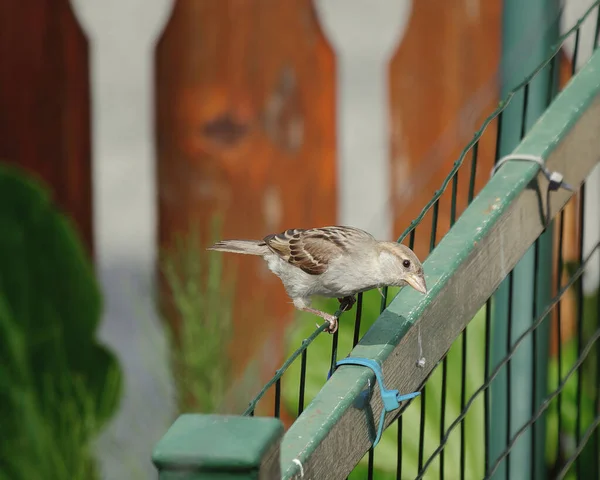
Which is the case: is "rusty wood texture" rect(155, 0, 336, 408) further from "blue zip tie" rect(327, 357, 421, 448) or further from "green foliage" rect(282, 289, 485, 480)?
"blue zip tie" rect(327, 357, 421, 448)

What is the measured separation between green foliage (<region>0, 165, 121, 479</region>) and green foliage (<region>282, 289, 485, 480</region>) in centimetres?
68

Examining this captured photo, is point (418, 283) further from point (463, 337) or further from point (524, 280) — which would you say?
point (524, 280)

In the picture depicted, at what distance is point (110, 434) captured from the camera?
3.88 m

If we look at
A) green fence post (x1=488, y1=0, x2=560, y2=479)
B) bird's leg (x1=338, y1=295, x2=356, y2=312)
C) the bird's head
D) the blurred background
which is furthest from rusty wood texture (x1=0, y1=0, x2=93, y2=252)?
the bird's head

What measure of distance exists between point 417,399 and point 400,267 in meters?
1.53

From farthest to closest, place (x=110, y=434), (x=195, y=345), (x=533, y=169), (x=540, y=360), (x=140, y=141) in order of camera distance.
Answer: (x=140, y=141) → (x=110, y=434) → (x=195, y=345) → (x=540, y=360) → (x=533, y=169)

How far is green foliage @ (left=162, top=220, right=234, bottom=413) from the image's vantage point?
360 cm

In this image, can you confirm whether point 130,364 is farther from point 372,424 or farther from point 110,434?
point 372,424

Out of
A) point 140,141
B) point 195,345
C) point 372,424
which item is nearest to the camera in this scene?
point 372,424

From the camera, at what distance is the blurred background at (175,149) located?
153 inches

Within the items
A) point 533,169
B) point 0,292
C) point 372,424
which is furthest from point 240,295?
point 372,424

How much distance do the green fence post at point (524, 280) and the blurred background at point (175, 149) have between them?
837 millimetres

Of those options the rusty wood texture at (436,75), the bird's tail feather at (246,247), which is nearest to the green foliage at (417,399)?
the rusty wood texture at (436,75)

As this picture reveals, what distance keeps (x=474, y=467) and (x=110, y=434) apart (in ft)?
3.98
